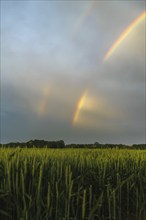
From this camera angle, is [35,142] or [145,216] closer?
[145,216]

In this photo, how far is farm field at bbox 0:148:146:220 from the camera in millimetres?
3852

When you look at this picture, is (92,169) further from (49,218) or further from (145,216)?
(49,218)

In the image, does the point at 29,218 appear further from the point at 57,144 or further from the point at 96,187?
the point at 57,144

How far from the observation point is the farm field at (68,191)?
3.85m

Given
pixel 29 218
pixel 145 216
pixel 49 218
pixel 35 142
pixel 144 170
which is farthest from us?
pixel 35 142

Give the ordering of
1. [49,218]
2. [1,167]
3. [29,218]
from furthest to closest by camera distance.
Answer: [1,167] → [49,218] → [29,218]

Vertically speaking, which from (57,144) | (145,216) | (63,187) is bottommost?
(145,216)

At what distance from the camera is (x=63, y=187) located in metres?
4.41

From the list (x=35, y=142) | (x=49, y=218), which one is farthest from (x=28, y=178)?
(x=35, y=142)

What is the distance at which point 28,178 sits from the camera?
482 cm

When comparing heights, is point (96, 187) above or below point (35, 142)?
below

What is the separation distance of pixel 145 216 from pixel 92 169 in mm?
1338

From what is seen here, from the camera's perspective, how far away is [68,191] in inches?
168

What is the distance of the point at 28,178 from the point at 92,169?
1373mm
